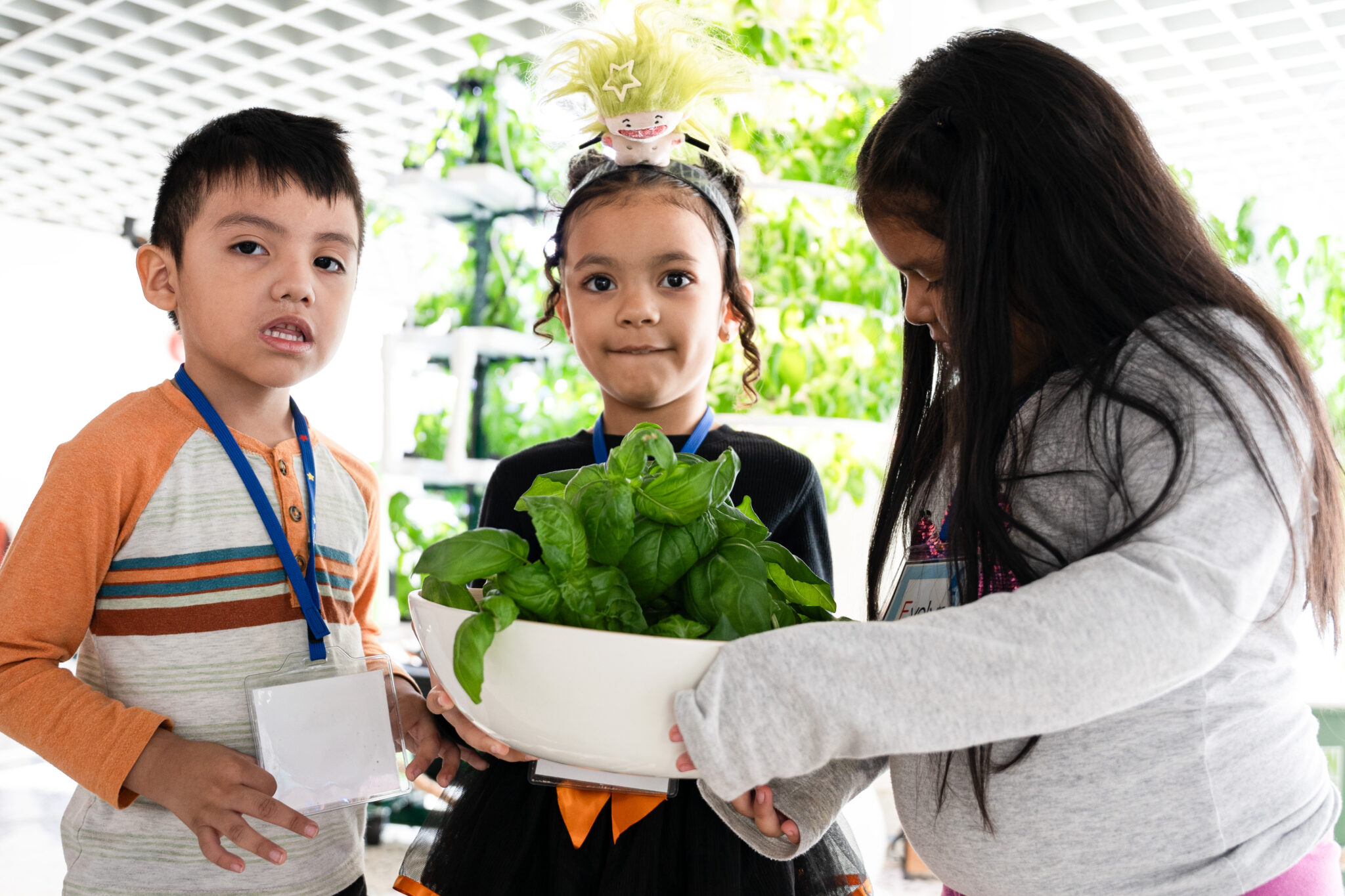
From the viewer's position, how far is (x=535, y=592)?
63 cm

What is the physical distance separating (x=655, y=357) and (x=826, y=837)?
1.78ft

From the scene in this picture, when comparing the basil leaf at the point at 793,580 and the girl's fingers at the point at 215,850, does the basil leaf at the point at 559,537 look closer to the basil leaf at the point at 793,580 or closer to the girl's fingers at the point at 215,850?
the basil leaf at the point at 793,580

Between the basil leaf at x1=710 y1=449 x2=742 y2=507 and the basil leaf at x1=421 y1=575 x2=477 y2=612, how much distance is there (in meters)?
0.18

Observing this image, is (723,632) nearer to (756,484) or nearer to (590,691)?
(590,691)

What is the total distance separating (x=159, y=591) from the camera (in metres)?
0.94

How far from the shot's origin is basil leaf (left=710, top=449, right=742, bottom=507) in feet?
2.19

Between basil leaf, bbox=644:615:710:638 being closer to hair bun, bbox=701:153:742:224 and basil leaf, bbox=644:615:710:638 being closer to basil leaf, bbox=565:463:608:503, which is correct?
basil leaf, bbox=565:463:608:503

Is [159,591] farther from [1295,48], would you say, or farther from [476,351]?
[1295,48]

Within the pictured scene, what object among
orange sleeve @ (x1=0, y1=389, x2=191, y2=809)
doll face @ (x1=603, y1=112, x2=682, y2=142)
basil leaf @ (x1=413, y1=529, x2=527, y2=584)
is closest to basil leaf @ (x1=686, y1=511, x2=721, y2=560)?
basil leaf @ (x1=413, y1=529, x2=527, y2=584)

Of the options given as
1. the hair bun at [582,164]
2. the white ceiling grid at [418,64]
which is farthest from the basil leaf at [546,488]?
the white ceiling grid at [418,64]

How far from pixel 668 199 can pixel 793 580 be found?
0.63m

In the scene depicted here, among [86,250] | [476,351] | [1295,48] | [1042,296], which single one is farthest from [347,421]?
[1042,296]

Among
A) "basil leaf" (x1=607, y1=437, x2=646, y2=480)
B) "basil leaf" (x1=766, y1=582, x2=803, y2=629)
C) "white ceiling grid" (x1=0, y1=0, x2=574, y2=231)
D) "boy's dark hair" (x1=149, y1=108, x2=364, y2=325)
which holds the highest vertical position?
"white ceiling grid" (x1=0, y1=0, x2=574, y2=231)

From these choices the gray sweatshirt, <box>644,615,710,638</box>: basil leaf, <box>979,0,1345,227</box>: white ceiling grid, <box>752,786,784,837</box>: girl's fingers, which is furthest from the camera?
<box>979,0,1345,227</box>: white ceiling grid
